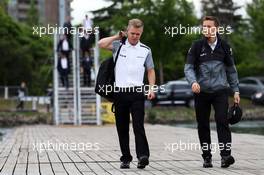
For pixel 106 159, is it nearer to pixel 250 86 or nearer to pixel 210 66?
pixel 210 66

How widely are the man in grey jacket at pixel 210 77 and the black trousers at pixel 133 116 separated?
0.73 metres

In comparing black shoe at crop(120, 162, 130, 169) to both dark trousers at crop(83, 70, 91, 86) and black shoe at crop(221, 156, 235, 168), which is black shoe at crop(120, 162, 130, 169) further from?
dark trousers at crop(83, 70, 91, 86)

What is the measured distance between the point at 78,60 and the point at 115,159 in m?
16.5

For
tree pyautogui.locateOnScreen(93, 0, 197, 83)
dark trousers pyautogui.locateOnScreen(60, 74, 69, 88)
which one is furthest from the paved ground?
tree pyautogui.locateOnScreen(93, 0, 197, 83)

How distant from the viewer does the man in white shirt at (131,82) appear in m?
8.34

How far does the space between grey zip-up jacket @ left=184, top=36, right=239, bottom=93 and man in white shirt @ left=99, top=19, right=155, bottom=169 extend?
0.55m

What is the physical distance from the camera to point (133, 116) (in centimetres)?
834

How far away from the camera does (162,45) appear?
49.6 meters

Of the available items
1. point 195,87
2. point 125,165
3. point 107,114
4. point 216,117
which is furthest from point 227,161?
point 107,114

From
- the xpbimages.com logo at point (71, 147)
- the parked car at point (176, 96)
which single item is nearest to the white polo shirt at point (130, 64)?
the xpbimages.com logo at point (71, 147)

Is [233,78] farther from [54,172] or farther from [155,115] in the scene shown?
[155,115]

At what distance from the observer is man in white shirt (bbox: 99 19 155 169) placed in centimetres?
834

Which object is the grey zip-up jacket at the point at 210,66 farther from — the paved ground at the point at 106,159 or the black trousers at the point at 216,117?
the paved ground at the point at 106,159

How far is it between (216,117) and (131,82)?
120cm
